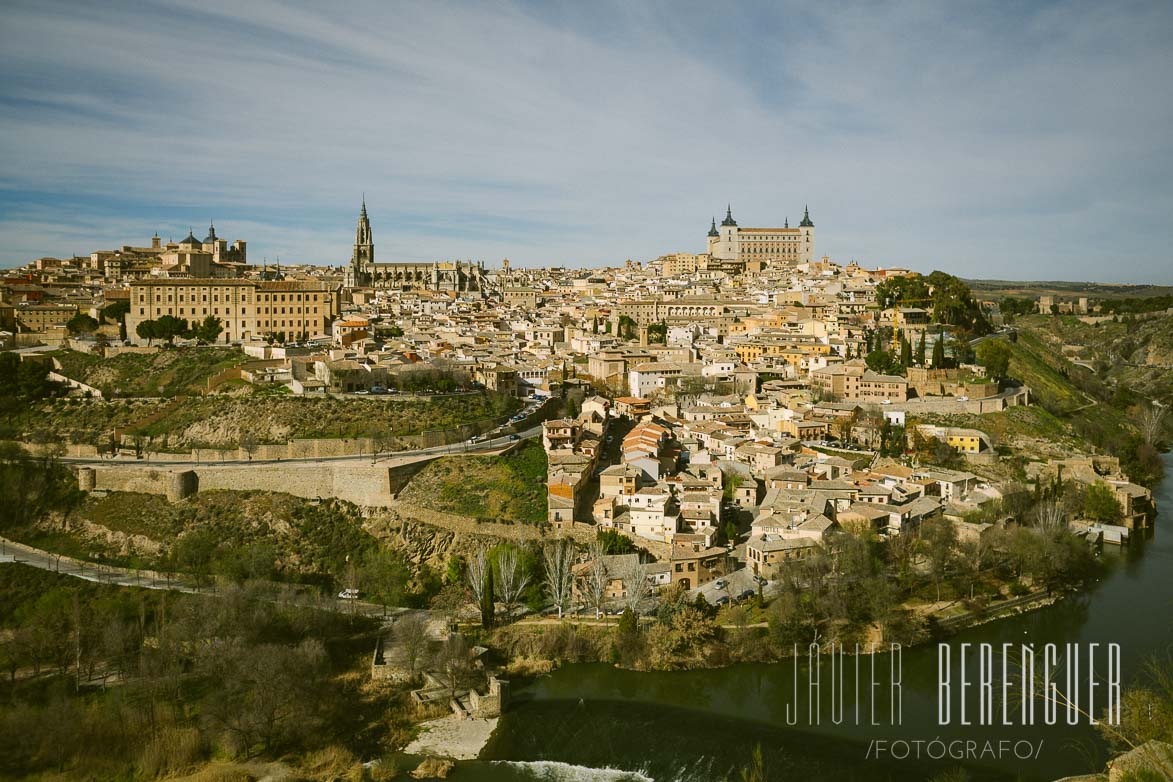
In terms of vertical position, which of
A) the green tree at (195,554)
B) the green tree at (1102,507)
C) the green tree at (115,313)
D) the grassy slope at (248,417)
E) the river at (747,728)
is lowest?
the river at (747,728)

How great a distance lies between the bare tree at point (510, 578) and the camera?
14.8m

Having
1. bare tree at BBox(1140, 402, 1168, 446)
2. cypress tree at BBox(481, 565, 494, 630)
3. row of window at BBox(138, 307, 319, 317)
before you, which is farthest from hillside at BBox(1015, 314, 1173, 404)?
cypress tree at BBox(481, 565, 494, 630)

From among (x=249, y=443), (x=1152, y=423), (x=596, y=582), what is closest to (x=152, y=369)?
(x=249, y=443)

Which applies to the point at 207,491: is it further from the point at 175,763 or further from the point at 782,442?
the point at 782,442

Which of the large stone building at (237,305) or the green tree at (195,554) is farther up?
the large stone building at (237,305)

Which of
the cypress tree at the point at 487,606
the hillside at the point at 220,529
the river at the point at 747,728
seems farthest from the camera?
the hillside at the point at 220,529

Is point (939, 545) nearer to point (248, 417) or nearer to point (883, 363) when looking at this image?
point (883, 363)

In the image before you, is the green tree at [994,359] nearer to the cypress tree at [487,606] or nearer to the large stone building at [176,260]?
the cypress tree at [487,606]

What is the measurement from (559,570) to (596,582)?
3.25ft

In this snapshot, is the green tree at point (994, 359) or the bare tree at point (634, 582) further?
the green tree at point (994, 359)

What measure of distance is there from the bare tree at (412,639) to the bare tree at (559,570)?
2290 mm

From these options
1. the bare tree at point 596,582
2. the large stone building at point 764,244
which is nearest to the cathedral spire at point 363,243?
the large stone building at point 764,244

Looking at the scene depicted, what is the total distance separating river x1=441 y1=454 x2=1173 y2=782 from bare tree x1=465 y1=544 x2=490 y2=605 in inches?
86.6

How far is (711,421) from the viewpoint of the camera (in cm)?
2286
